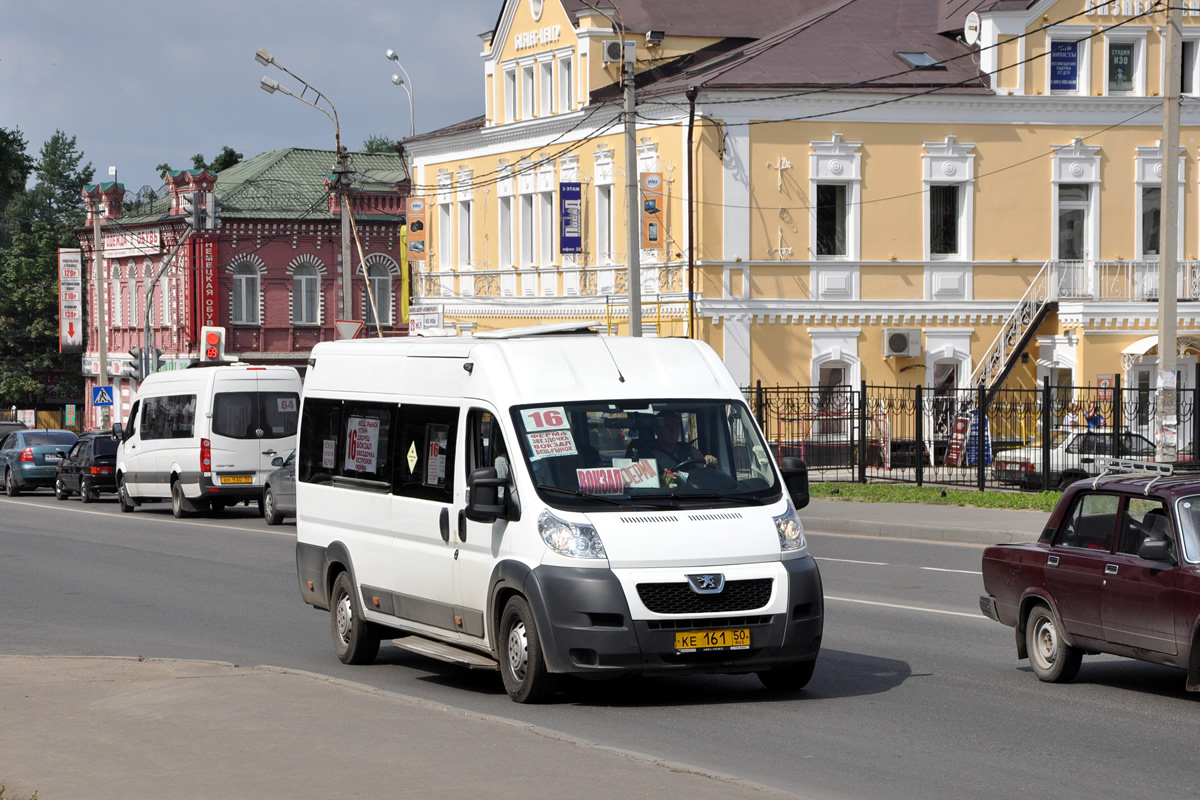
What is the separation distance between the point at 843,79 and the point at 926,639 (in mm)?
28982

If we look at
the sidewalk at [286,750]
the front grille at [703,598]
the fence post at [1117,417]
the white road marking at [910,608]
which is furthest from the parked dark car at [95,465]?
the front grille at [703,598]

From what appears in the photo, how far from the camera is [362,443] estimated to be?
12594 millimetres

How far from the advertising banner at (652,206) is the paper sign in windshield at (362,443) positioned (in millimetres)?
28148

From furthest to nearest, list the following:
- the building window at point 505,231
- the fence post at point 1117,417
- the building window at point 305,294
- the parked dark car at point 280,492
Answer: the building window at point 305,294, the building window at point 505,231, the fence post at point 1117,417, the parked dark car at point 280,492

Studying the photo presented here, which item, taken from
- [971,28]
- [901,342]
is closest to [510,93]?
[971,28]

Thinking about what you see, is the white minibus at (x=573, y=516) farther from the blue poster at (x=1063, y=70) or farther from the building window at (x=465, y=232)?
the building window at (x=465, y=232)

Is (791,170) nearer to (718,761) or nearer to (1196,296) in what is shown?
(1196,296)

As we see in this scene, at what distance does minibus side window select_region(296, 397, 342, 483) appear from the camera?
43.0 ft

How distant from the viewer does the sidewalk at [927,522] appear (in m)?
23.5

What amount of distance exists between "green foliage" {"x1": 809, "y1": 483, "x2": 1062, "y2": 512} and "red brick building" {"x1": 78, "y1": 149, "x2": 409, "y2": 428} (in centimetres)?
3469

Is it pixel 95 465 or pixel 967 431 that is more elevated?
pixel 967 431

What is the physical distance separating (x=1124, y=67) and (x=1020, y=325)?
6.97 meters

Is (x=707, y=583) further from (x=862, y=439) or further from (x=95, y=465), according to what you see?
(x=95, y=465)

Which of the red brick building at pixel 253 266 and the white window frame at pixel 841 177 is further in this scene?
the red brick building at pixel 253 266
